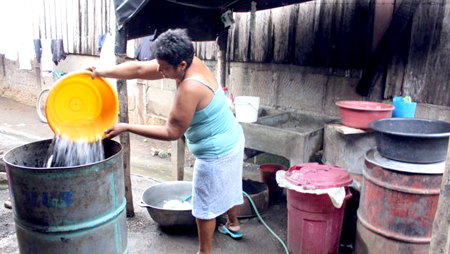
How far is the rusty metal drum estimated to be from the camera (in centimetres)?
248

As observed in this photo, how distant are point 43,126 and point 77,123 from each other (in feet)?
21.2

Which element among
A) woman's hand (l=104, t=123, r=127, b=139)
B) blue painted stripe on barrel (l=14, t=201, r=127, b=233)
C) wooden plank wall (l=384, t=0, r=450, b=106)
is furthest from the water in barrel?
wooden plank wall (l=384, t=0, r=450, b=106)

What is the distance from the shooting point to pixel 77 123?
8.31 ft

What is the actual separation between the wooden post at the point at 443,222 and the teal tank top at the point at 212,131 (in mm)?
1508

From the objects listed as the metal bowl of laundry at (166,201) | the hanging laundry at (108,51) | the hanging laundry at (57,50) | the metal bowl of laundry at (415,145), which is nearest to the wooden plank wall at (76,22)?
the hanging laundry at (57,50)

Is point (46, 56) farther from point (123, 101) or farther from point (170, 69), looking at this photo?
point (170, 69)

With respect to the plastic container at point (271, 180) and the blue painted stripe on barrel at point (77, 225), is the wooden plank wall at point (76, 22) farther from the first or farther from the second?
the blue painted stripe on barrel at point (77, 225)

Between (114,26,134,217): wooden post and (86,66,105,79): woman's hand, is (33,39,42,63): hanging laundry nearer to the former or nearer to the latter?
(114,26,134,217): wooden post

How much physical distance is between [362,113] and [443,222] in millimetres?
1727

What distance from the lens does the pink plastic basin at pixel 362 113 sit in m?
3.21

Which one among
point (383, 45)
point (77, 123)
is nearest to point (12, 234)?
point (77, 123)

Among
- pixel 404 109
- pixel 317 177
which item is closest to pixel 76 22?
pixel 317 177

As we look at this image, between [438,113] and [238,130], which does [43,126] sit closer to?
[238,130]

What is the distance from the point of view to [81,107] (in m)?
2.55
